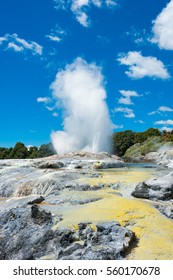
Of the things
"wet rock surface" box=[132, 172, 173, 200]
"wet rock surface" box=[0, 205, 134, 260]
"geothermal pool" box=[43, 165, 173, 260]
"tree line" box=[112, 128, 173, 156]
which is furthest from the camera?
"tree line" box=[112, 128, 173, 156]

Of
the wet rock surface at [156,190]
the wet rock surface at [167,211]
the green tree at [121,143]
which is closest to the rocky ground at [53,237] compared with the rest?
the wet rock surface at [156,190]

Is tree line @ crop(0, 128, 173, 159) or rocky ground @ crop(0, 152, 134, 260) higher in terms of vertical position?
tree line @ crop(0, 128, 173, 159)

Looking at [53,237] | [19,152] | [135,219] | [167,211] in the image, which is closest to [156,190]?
[167,211]

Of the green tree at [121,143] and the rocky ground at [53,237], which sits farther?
the green tree at [121,143]

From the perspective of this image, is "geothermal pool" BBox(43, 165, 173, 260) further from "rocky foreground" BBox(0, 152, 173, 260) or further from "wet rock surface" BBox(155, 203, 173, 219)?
"wet rock surface" BBox(155, 203, 173, 219)

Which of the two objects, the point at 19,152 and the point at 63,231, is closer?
the point at 63,231

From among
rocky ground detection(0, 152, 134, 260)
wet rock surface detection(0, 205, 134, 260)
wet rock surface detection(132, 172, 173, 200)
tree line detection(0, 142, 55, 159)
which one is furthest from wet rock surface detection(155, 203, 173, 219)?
tree line detection(0, 142, 55, 159)

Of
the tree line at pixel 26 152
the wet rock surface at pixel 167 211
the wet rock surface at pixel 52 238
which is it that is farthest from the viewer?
the tree line at pixel 26 152

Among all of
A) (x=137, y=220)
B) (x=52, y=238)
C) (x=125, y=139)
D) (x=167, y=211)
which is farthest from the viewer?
(x=125, y=139)

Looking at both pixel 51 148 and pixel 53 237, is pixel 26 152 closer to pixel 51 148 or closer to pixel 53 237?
pixel 51 148

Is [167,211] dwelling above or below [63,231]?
above

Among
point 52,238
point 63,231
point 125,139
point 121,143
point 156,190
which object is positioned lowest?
point 52,238

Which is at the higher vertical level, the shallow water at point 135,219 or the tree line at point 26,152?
the tree line at point 26,152

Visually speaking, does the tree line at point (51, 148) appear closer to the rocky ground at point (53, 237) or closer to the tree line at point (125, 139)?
the tree line at point (125, 139)
